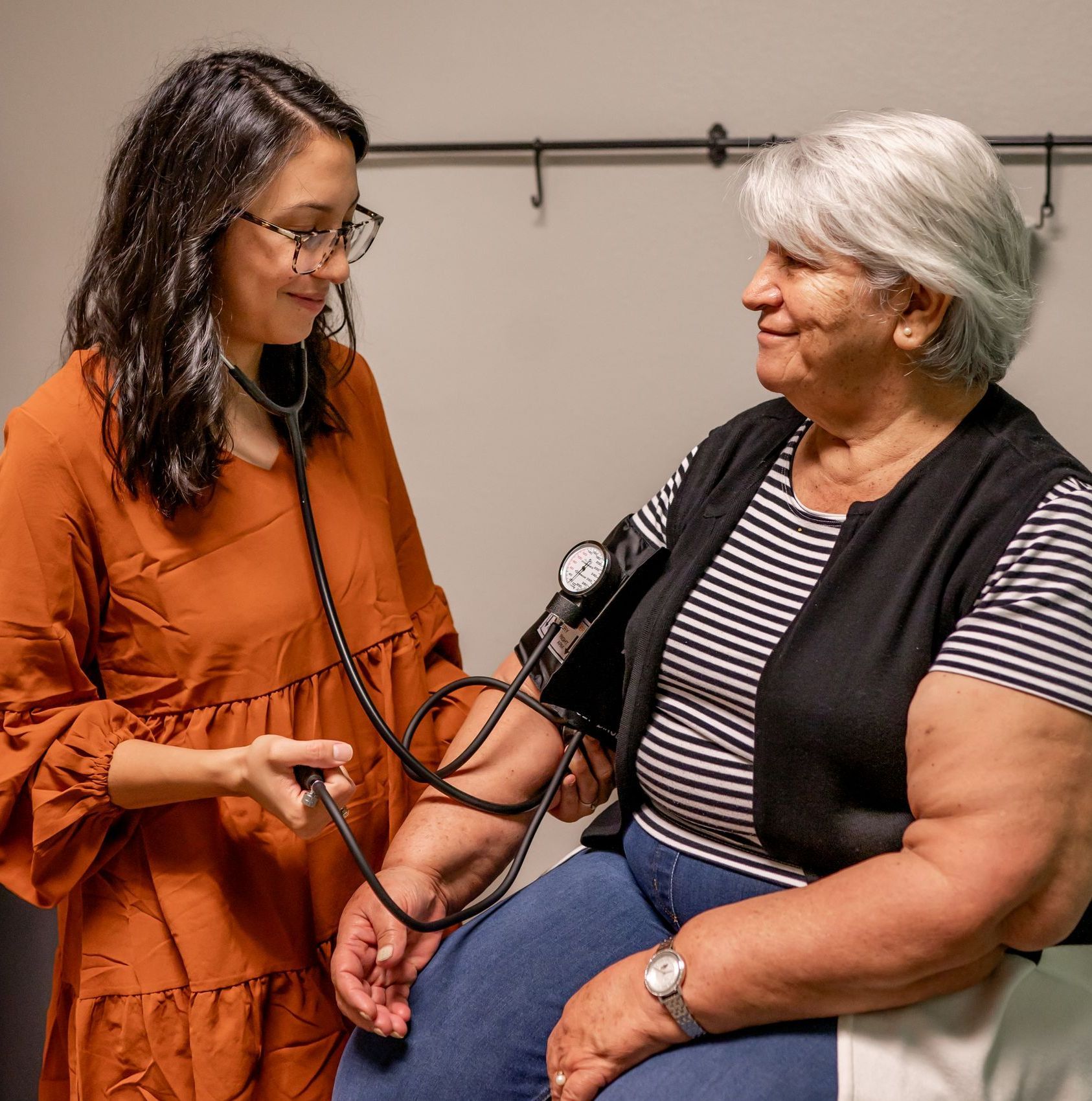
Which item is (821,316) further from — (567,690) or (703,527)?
(567,690)

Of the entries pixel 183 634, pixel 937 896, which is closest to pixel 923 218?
pixel 937 896

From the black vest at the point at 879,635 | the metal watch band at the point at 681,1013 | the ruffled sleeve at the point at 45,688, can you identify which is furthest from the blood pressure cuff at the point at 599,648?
the ruffled sleeve at the point at 45,688

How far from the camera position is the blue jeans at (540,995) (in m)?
1.09

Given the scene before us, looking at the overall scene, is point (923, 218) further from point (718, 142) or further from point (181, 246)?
point (718, 142)

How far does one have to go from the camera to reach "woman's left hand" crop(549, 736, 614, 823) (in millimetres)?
1425

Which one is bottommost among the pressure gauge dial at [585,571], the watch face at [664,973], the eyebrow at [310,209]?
the watch face at [664,973]

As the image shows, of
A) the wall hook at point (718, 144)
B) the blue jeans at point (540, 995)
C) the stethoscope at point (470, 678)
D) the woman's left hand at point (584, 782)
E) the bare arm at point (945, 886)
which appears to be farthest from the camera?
the wall hook at point (718, 144)

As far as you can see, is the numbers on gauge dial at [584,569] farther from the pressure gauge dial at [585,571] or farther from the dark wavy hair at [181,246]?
the dark wavy hair at [181,246]

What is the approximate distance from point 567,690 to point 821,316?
50cm

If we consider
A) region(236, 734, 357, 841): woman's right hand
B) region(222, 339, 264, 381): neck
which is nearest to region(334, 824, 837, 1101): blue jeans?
region(236, 734, 357, 841): woman's right hand

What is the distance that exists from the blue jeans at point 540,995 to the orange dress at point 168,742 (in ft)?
0.47

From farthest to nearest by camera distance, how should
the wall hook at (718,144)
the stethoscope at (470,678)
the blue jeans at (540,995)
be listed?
the wall hook at (718,144)
the stethoscope at (470,678)
the blue jeans at (540,995)

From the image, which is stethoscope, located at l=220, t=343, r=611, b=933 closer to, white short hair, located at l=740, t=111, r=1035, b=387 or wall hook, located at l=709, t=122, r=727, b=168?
white short hair, located at l=740, t=111, r=1035, b=387

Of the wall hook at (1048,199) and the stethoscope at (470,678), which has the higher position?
the wall hook at (1048,199)
